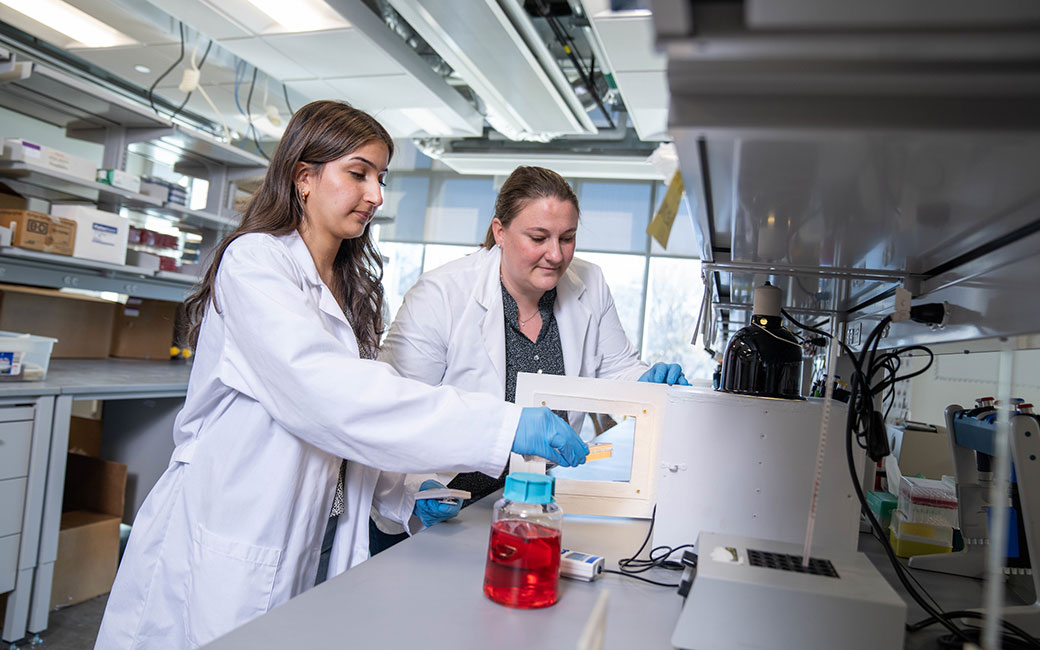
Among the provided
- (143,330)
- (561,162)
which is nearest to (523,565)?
Answer: (143,330)

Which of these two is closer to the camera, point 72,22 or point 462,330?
point 462,330

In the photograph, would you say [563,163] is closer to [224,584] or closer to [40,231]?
[40,231]

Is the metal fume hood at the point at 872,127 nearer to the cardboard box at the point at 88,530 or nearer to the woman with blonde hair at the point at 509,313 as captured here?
the woman with blonde hair at the point at 509,313

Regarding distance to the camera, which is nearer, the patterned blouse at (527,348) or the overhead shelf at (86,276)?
the patterned blouse at (527,348)

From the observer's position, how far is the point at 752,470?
930mm

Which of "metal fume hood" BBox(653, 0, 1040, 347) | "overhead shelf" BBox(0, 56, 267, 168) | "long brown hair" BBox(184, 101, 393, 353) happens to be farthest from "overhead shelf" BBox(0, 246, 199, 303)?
"metal fume hood" BBox(653, 0, 1040, 347)

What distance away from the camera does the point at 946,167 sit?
48 centimetres

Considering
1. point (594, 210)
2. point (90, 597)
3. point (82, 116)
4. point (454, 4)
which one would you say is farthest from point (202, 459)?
point (594, 210)

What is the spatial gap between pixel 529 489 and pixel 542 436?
0.65 ft

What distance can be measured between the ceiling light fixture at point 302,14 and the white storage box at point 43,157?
109 centimetres

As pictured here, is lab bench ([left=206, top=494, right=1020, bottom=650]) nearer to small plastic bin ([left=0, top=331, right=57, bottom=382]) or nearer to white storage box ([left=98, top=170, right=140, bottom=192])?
small plastic bin ([left=0, top=331, right=57, bottom=382])

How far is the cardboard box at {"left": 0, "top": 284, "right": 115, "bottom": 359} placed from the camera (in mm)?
2809

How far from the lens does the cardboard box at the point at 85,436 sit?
283cm

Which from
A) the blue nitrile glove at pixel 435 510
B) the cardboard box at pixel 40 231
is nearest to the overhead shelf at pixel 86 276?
the cardboard box at pixel 40 231
